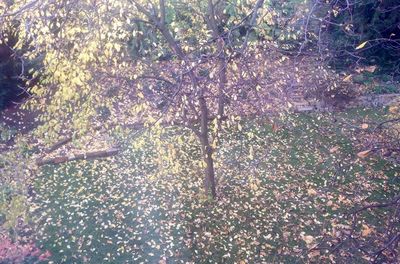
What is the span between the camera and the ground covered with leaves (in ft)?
18.9

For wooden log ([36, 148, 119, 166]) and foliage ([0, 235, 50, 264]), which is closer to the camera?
foliage ([0, 235, 50, 264])

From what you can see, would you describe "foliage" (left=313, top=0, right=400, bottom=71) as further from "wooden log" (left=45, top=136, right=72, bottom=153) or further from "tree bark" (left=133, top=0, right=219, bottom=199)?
"wooden log" (left=45, top=136, right=72, bottom=153)

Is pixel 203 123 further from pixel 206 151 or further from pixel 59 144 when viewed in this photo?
pixel 59 144

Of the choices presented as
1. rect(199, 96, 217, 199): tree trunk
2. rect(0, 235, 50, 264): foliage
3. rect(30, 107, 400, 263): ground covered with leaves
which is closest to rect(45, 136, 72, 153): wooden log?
rect(30, 107, 400, 263): ground covered with leaves

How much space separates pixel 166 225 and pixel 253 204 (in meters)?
1.45

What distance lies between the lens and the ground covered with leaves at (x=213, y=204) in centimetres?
576

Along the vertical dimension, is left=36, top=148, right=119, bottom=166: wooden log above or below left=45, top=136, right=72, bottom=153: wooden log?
below

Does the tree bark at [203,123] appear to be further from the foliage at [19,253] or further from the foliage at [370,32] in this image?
the foliage at [370,32]

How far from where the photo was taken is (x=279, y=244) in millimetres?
5938

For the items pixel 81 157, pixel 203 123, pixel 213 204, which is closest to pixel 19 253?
pixel 81 157

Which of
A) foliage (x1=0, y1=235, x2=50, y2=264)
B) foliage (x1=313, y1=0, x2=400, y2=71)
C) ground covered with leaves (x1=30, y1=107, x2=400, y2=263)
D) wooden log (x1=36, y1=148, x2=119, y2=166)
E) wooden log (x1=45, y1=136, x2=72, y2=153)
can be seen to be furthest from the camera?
foliage (x1=313, y1=0, x2=400, y2=71)

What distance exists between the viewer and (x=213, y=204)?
264 inches

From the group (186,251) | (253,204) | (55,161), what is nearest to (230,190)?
(253,204)

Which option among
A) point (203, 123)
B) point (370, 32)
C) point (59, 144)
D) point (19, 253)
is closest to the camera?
point (19, 253)
